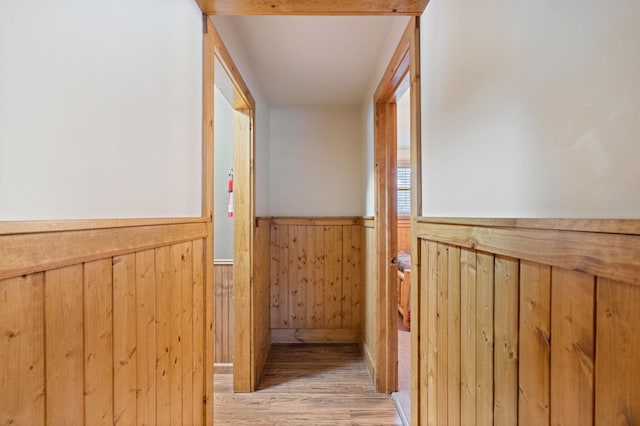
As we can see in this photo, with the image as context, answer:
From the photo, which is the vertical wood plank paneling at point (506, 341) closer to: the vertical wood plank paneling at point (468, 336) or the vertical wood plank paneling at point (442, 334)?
the vertical wood plank paneling at point (468, 336)

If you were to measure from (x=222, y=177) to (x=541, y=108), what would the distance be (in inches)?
106

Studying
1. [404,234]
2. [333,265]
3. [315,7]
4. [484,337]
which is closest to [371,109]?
[315,7]

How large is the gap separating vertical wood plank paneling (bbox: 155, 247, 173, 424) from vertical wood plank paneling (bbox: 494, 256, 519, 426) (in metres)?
1.03

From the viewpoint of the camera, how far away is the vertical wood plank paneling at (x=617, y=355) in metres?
0.49

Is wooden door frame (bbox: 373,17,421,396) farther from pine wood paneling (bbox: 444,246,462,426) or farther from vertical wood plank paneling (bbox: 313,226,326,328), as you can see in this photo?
pine wood paneling (bbox: 444,246,462,426)

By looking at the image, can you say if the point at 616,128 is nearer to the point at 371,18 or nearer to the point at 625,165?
the point at 625,165

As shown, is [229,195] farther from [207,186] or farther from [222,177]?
[207,186]

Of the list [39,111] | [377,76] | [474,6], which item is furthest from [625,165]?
[377,76]

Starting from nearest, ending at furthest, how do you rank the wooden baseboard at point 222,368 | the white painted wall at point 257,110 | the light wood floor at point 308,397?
the white painted wall at point 257,110 → the light wood floor at point 308,397 → the wooden baseboard at point 222,368

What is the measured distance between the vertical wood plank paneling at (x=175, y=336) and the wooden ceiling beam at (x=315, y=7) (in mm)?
1024

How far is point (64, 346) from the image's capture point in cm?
66

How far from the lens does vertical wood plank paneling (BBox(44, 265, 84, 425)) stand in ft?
2.05

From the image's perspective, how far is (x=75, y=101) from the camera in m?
0.68

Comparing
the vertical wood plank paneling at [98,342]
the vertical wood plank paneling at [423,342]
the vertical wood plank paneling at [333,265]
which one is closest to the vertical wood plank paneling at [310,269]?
the vertical wood plank paneling at [333,265]
